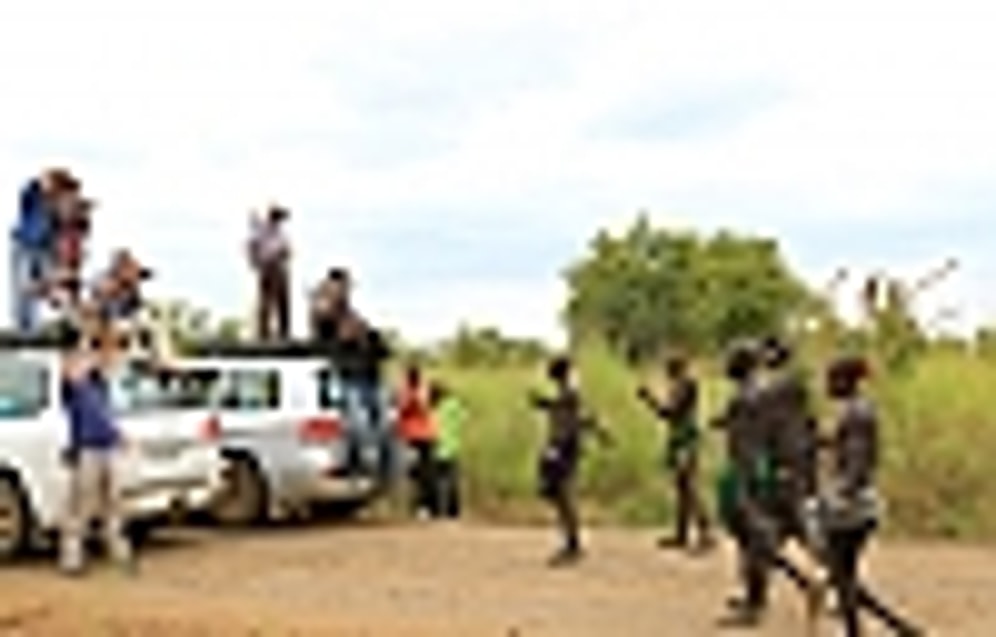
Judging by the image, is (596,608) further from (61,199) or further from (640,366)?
(640,366)

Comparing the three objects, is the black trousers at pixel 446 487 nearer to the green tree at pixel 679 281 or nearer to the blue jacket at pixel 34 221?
the blue jacket at pixel 34 221

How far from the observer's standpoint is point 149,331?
63.2 ft

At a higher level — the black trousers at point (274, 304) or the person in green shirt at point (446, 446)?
the black trousers at point (274, 304)

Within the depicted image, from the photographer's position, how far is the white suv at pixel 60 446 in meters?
16.8

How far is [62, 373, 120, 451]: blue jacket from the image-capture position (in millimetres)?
16312

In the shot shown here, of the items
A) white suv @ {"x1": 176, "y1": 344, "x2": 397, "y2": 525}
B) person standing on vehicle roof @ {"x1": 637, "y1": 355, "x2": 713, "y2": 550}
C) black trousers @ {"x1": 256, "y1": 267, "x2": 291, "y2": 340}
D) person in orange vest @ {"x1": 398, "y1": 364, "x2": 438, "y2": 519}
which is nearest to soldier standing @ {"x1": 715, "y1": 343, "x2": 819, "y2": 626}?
person standing on vehicle roof @ {"x1": 637, "y1": 355, "x2": 713, "y2": 550}

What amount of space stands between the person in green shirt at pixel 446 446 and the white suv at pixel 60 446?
4.09m

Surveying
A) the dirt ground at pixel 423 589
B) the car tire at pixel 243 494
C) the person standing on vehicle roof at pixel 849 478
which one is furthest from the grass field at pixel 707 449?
the person standing on vehicle roof at pixel 849 478

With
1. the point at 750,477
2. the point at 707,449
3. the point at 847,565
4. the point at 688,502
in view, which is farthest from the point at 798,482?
the point at 707,449

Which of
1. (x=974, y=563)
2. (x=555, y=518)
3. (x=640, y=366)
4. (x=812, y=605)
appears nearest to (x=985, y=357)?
(x=640, y=366)

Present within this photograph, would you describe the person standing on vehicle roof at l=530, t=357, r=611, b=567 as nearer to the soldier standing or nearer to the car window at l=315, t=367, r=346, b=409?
the soldier standing

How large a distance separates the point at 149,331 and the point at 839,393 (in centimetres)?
843

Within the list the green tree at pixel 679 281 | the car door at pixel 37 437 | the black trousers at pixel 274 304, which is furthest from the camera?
the green tree at pixel 679 281

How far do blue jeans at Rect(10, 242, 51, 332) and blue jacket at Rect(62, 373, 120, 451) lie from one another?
3.81 m
